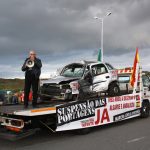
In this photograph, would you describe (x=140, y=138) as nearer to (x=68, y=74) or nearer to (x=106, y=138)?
(x=106, y=138)

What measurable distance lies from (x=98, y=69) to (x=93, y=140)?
4.42 meters

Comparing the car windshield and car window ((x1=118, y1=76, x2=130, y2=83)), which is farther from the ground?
Answer: the car windshield

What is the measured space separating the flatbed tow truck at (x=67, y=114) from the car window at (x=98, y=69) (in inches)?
54.0

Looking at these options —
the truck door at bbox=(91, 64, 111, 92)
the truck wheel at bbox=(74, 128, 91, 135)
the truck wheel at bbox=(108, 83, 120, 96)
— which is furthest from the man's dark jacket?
the truck wheel at bbox=(108, 83, 120, 96)

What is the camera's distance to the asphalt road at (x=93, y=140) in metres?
9.49

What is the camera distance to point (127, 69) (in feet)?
52.0

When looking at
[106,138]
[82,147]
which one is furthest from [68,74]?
[82,147]

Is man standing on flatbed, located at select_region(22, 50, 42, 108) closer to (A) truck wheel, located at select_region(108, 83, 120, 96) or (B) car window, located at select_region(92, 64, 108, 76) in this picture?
(B) car window, located at select_region(92, 64, 108, 76)

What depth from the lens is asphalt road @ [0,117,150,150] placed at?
31.1 ft

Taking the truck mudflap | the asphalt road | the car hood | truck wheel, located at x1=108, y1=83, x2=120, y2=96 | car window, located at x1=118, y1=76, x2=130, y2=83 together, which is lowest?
the asphalt road

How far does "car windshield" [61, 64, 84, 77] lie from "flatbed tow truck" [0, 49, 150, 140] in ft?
5.37

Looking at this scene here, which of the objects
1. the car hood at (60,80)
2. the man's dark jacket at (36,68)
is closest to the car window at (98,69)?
the car hood at (60,80)

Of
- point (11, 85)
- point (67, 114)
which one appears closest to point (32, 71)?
point (67, 114)

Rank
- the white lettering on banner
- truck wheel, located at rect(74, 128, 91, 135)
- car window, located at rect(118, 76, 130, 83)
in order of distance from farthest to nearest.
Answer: car window, located at rect(118, 76, 130, 83)
truck wheel, located at rect(74, 128, 91, 135)
the white lettering on banner
